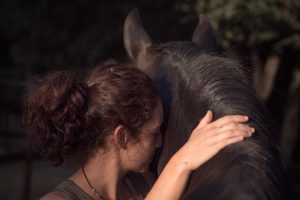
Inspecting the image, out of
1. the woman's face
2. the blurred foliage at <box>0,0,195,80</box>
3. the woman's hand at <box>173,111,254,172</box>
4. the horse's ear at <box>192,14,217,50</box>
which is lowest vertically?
the blurred foliage at <box>0,0,195,80</box>

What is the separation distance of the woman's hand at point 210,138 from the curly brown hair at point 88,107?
0.31 meters

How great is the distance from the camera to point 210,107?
1.50 metres

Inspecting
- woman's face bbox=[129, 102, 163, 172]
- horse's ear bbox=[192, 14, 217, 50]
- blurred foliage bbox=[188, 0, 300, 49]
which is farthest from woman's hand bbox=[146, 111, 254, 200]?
blurred foliage bbox=[188, 0, 300, 49]

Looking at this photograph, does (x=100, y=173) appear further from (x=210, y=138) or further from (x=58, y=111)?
(x=210, y=138)

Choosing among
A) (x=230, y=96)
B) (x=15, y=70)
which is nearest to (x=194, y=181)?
(x=230, y=96)

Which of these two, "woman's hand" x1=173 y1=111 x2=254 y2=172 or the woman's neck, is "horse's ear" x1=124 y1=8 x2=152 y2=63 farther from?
"woman's hand" x1=173 y1=111 x2=254 y2=172

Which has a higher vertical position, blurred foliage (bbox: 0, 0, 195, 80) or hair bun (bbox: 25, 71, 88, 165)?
hair bun (bbox: 25, 71, 88, 165)

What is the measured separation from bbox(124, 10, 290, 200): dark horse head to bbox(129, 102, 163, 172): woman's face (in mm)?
54

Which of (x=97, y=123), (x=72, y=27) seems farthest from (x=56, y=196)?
(x=72, y=27)

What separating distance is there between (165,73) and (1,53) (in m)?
12.7

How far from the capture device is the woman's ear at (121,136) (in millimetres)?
1682

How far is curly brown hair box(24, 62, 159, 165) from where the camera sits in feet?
5.40

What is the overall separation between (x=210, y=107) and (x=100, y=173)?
1.31 feet

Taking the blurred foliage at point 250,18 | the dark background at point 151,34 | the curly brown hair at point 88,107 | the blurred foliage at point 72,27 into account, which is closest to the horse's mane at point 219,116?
the curly brown hair at point 88,107
